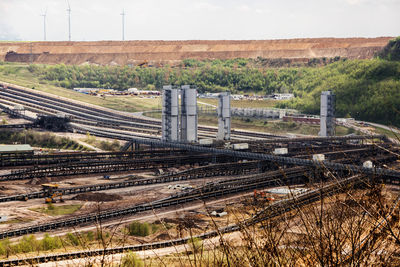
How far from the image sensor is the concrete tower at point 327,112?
3184 inches

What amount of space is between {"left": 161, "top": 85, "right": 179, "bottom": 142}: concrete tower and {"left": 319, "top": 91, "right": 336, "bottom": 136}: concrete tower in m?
22.6

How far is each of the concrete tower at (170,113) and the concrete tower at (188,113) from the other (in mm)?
1525

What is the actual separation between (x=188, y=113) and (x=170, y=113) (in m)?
2.84

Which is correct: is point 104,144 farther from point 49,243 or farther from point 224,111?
point 49,243

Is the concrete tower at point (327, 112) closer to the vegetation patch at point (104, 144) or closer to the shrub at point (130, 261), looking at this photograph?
the vegetation patch at point (104, 144)

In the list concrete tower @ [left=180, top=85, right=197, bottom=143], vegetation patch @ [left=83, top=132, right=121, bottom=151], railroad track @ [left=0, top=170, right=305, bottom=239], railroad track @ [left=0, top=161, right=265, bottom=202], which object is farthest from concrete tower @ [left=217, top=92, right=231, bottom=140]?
railroad track @ [left=0, top=170, right=305, bottom=239]

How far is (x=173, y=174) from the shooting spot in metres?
61.8

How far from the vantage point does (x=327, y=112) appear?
82000 millimetres

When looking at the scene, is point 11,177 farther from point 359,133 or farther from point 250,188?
point 359,133

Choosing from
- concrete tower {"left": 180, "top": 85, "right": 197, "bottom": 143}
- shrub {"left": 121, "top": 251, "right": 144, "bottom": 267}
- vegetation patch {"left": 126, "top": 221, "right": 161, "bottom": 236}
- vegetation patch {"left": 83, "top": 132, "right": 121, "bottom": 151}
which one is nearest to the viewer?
shrub {"left": 121, "top": 251, "right": 144, "bottom": 267}

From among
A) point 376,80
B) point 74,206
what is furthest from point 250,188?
point 376,80

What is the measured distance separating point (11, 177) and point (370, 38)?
164m

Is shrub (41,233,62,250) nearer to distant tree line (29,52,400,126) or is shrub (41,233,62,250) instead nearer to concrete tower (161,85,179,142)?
concrete tower (161,85,179,142)

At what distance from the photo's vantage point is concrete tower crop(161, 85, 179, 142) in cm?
7725
